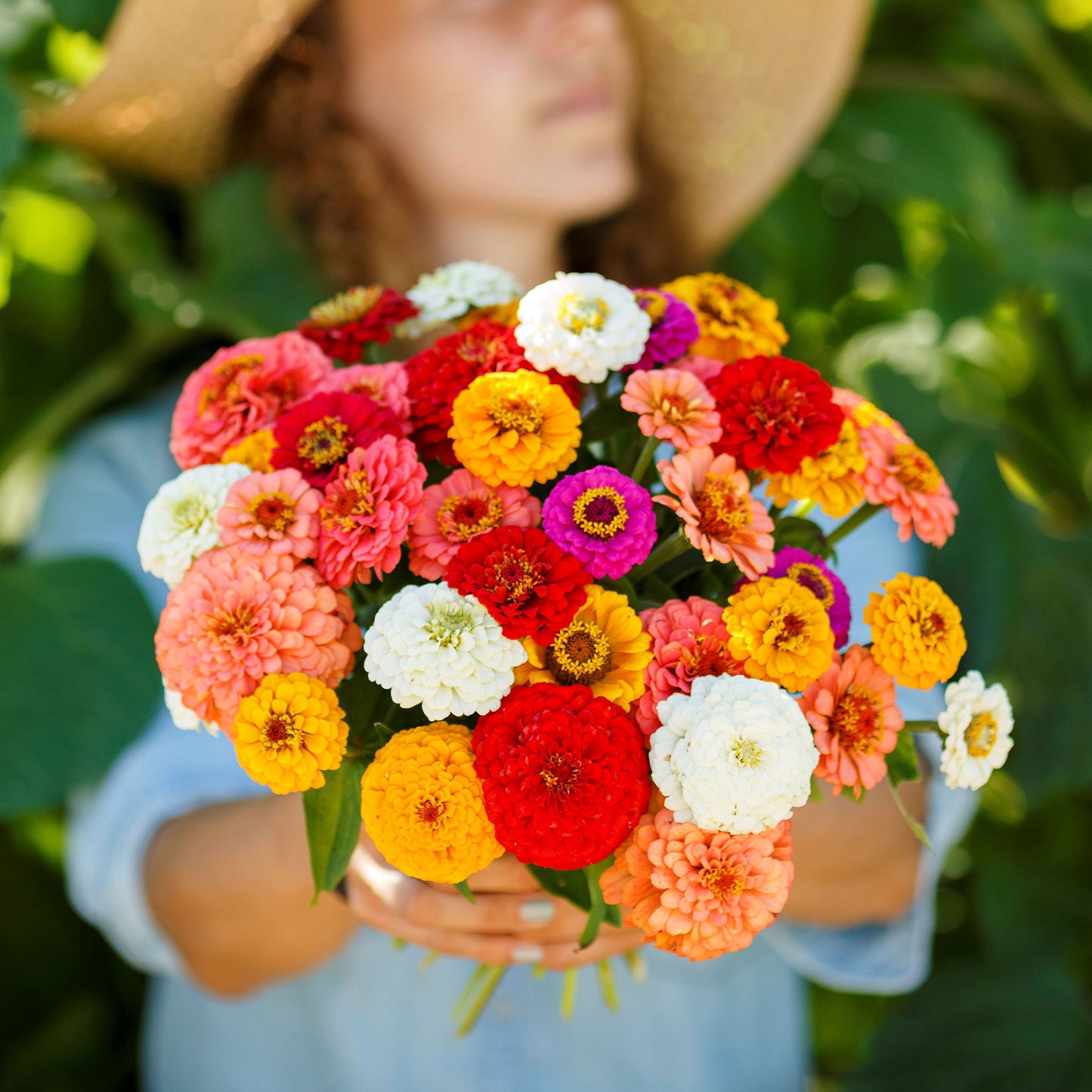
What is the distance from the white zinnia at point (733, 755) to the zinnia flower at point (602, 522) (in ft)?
0.18

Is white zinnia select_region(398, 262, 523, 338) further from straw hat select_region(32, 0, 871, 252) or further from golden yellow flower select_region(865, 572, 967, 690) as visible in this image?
straw hat select_region(32, 0, 871, 252)

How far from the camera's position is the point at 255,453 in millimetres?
438

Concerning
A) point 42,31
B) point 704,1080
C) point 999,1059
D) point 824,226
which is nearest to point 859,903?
point 704,1080

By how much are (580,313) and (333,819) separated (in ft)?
0.79

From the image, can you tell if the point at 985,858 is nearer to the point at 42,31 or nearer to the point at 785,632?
the point at 785,632

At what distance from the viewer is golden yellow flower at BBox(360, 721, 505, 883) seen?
1.21ft

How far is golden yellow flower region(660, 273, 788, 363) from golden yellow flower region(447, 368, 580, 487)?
0.11 metres

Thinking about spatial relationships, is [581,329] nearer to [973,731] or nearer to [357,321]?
[357,321]

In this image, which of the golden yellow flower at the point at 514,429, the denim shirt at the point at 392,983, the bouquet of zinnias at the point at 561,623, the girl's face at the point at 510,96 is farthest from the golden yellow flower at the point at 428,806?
the girl's face at the point at 510,96

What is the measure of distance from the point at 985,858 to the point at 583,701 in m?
1.02

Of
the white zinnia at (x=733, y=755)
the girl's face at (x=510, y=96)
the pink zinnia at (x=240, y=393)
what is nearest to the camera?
the white zinnia at (x=733, y=755)

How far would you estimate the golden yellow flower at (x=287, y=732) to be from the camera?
369 mm

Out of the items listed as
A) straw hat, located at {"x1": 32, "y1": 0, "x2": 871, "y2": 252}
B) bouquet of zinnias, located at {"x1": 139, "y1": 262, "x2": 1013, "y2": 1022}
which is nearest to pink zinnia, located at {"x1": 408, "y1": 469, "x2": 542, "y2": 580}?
bouquet of zinnias, located at {"x1": 139, "y1": 262, "x2": 1013, "y2": 1022}

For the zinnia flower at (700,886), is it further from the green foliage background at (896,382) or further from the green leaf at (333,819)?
the green foliage background at (896,382)
